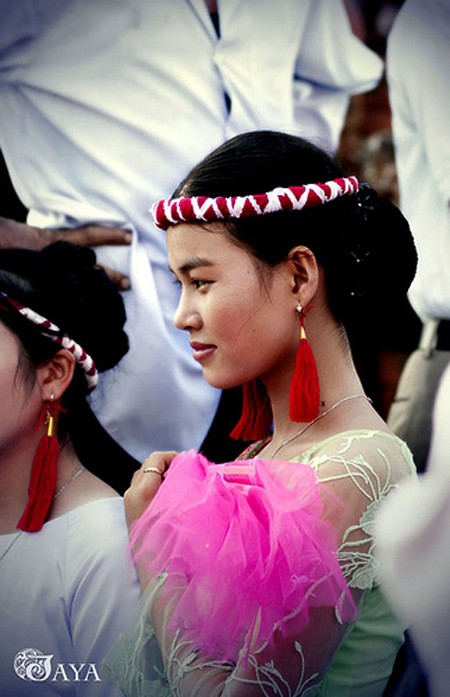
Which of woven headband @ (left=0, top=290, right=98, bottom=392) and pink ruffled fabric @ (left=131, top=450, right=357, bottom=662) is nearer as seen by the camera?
pink ruffled fabric @ (left=131, top=450, right=357, bottom=662)

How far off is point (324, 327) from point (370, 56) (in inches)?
43.5

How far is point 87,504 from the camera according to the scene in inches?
69.2

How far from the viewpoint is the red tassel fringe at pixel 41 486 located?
1761 millimetres

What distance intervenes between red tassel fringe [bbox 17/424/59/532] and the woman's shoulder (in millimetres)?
539

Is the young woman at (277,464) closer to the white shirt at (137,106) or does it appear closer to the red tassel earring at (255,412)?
the red tassel earring at (255,412)

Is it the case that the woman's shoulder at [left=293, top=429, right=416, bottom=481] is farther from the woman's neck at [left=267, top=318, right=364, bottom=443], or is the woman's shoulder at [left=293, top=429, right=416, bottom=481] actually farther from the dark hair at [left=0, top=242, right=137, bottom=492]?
the dark hair at [left=0, top=242, right=137, bottom=492]

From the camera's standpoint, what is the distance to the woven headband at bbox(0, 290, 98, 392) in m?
1.83

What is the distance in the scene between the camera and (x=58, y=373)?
186cm

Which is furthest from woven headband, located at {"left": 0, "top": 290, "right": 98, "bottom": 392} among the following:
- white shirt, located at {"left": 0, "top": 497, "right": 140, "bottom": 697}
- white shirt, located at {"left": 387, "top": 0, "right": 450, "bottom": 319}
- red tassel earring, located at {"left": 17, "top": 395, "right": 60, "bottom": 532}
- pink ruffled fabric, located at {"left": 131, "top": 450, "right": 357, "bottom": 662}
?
white shirt, located at {"left": 387, "top": 0, "right": 450, "bottom": 319}

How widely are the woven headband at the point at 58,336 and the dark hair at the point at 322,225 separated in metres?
0.42

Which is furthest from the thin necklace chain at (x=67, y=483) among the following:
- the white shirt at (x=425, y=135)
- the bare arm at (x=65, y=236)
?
the white shirt at (x=425, y=135)

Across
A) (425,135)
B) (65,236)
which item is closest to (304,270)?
(65,236)

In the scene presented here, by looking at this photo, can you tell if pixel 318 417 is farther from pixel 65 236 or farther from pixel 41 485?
pixel 65 236

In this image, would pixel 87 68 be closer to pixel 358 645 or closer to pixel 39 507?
pixel 39 507
